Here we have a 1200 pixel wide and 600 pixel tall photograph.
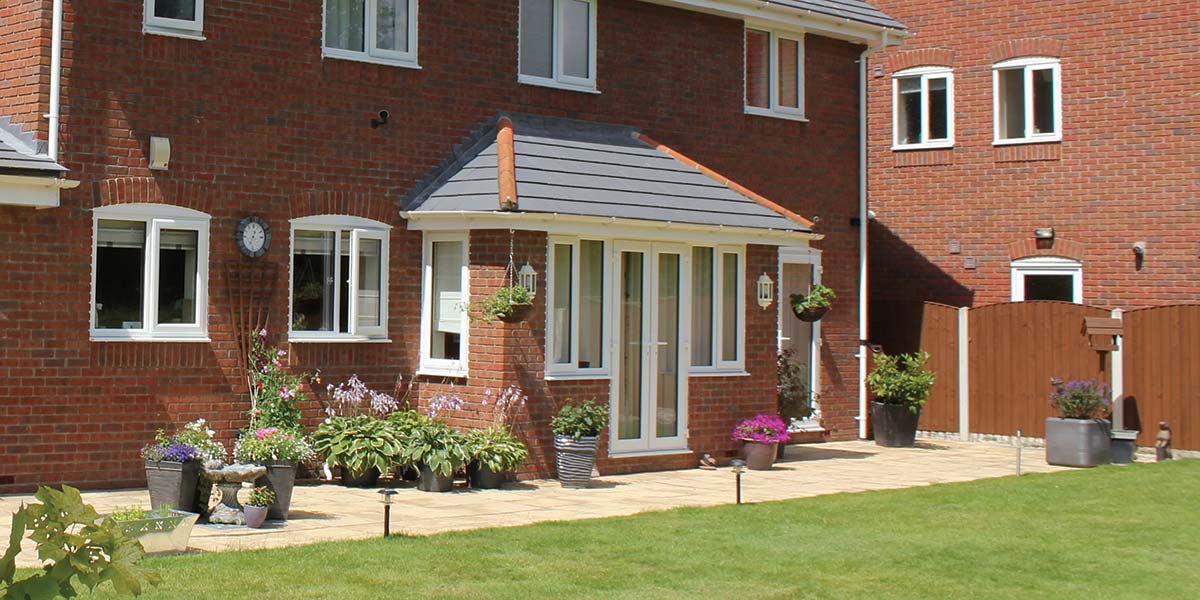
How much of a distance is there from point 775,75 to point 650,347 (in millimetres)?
5663

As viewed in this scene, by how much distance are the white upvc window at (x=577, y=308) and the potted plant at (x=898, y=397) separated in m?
5.88

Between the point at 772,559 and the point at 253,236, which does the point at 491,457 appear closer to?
the point at 253,236

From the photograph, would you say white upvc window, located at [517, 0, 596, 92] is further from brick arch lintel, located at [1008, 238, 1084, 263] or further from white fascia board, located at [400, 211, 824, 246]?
brick arch lintel, located at [1008, 238, 1084, 263]

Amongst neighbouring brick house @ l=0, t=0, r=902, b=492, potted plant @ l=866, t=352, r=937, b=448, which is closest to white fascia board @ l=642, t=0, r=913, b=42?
neighbouring brick house @ l=0, t=0, r=902, b=492

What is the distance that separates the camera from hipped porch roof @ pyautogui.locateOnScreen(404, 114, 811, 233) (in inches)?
588

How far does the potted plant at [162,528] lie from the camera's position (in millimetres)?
9457

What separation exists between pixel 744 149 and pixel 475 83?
4738 millimetres

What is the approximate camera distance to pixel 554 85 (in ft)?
55.9

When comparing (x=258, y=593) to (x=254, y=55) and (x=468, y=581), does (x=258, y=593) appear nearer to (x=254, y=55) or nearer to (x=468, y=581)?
(x=468, y=581)

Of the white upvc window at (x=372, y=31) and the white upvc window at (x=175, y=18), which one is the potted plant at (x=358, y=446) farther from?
the white upvc window at (x=175, y=18)

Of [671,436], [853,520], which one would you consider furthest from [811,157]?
[853,520]

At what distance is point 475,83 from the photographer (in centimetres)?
1616

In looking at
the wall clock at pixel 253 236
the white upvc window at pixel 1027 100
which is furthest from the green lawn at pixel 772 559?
the white upvc window at pixel 1027 100

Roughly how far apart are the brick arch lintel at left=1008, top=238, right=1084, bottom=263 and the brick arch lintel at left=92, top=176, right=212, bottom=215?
14005mm
